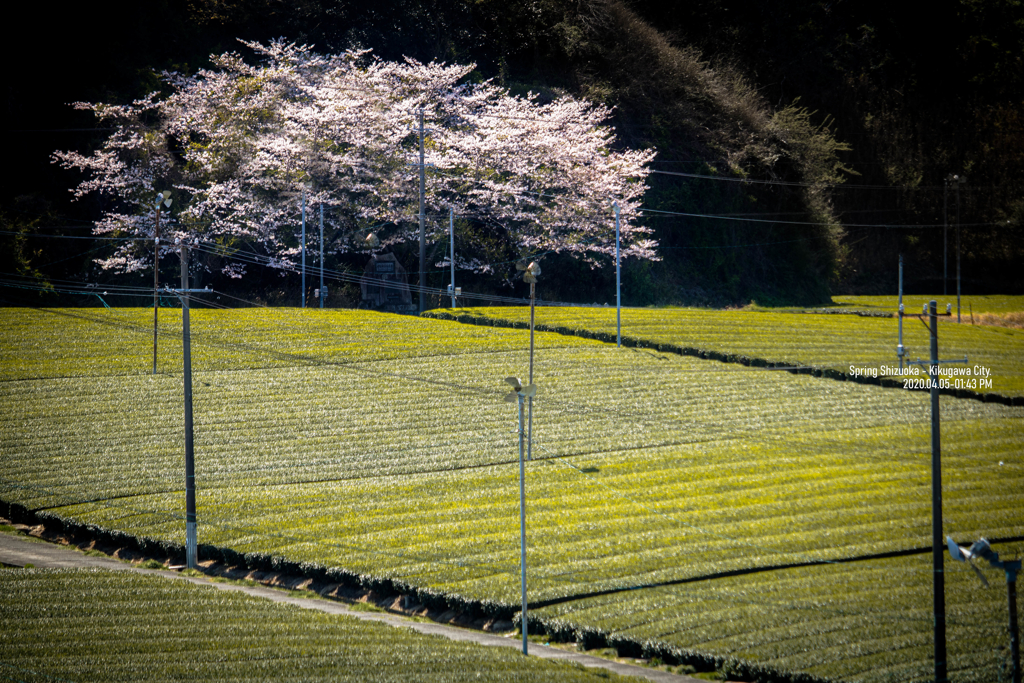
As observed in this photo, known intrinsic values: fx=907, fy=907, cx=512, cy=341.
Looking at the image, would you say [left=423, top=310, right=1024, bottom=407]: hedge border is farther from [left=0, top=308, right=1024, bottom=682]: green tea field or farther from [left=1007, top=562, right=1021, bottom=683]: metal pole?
[left=1007, top=562, right=1021, bottom=683]: metal pole

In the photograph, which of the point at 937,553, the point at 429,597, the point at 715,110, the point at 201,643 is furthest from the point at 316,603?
the point at 715,110

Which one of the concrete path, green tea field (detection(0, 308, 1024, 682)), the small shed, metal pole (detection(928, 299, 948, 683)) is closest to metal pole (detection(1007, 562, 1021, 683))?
metal pole (detection(928, 299, 948, 683))

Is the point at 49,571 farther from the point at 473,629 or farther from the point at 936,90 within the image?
the point at 936,90

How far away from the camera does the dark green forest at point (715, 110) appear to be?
4962cm

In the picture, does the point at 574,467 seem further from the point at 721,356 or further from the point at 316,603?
the point at 721,356

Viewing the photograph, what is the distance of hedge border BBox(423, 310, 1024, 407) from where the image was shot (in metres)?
34.5

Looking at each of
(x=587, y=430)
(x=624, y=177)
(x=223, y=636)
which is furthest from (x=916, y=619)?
(x=624, y=177)

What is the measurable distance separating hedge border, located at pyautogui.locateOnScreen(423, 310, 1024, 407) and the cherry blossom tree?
24.4ft

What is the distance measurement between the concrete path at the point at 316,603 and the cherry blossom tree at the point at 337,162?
88.8 ft

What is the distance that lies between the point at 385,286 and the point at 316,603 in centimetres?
2878

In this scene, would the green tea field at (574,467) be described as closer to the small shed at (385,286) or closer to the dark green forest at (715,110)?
the small shed at (385,286)

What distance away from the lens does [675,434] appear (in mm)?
29531

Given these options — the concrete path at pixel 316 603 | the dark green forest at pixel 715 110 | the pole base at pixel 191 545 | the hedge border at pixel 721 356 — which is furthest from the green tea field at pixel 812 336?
the concrete path at pixel 316 603

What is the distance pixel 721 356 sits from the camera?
3853 centimetres
